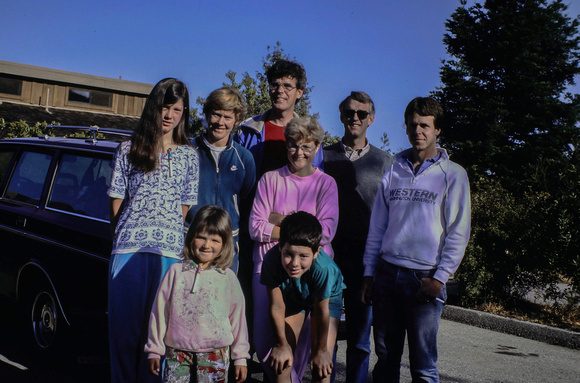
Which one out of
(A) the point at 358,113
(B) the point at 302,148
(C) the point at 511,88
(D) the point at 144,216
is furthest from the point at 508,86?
(D) the point at 144,216

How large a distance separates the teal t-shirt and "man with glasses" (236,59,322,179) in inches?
45.1

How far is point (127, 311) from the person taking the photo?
3.05 meters

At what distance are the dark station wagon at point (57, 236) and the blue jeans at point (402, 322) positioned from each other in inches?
78.6

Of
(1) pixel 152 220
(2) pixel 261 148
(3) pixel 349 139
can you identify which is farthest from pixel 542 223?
(1) pixel 152 220

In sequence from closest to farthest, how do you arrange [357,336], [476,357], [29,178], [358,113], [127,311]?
[127,311], [357,336], [358,113], [29,178], [476,357]

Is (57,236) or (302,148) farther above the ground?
(302,148)

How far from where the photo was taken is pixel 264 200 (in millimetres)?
3570

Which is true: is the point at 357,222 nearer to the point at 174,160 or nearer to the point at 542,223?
the point at 174,160

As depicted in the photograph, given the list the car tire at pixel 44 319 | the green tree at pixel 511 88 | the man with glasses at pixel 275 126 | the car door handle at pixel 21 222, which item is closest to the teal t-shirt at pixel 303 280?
the man with glasses at pixel 275 126

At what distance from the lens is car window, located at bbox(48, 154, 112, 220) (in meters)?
4.32

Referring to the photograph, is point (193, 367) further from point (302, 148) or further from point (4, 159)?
point (4, 159)

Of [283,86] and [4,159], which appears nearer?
[283,86]

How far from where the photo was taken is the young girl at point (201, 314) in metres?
Answer: 2.86

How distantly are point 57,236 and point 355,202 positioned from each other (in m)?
2.44
